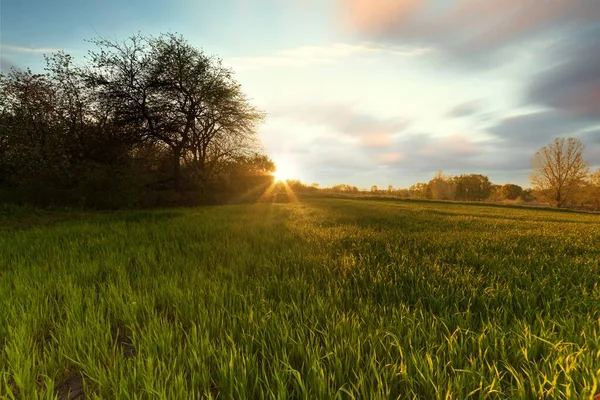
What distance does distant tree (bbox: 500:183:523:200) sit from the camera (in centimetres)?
9768

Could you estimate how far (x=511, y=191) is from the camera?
99312mm

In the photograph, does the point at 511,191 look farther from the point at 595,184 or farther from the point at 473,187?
the point at 595,184

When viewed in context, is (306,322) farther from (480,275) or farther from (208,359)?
(480,275)

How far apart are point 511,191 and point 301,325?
12551 cm

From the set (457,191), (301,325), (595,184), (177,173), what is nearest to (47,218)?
(177,173)

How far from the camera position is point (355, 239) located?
19.2 feet

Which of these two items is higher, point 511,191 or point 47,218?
point 511,191

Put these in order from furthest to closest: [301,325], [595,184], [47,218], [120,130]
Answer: [595,184]
[120,130]
[47,218]
[301,325]

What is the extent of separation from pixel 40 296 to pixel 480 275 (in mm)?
5210

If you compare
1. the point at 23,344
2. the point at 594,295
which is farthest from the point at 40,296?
the point at 594,295

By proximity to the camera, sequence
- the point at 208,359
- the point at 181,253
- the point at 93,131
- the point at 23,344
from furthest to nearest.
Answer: the point at 93,131 → the point at 181,253 → the point at 23,344 → the point at 208,359

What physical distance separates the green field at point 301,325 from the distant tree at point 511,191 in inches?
4581

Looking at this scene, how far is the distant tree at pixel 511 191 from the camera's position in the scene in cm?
9768

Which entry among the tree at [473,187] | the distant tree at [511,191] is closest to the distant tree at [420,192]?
the tree at [473,187]
